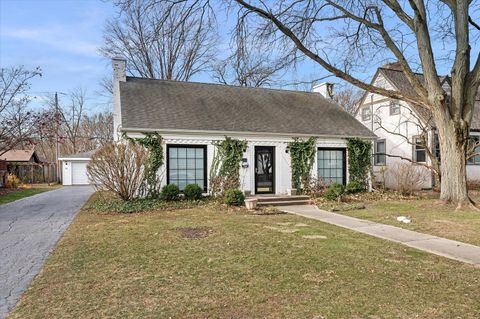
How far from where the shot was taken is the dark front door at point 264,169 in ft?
46.2

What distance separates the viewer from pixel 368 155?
1564cm

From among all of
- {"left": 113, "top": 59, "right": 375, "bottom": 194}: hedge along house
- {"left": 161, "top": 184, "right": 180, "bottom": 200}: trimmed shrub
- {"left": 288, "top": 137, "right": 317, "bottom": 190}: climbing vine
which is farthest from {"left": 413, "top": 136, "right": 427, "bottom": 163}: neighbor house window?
{"left": 161, "top": 184, "right": 180, "bottom": 200}: trimmed shrub

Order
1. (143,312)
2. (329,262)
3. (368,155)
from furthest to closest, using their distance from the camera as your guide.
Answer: (368,155) → (329,262) → (143,312)

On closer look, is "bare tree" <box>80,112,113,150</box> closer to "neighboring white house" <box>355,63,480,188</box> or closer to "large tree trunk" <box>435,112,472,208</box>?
"neighboring white house" <box>355,63,480,188</box>

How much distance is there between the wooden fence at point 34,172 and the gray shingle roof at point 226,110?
63.0ft

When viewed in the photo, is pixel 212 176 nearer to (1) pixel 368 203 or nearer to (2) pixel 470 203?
(1) pixel 368 203

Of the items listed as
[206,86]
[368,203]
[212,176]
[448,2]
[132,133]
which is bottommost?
[368,203]

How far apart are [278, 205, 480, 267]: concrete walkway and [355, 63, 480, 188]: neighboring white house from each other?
A: 9.11 m

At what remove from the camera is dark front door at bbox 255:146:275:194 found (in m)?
14.1

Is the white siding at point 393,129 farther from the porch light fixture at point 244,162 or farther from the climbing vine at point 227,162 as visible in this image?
the climbing vine at point 227,162

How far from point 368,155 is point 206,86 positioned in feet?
26.7

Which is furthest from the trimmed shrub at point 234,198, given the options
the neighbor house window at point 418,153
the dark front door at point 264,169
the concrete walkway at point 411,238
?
the neighbor house window at point 418,153

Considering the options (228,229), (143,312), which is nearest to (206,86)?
(228,229)

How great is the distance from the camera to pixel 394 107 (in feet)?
→ 64.6
